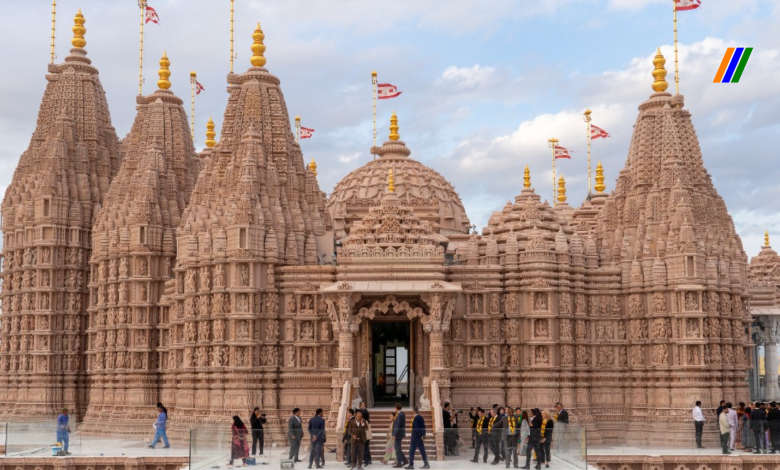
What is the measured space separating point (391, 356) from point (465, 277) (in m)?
5.21

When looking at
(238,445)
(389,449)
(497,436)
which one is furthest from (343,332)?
(238,445)

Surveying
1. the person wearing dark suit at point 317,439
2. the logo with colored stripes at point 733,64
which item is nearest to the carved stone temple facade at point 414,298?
the logo with colored stripes at point 733,64

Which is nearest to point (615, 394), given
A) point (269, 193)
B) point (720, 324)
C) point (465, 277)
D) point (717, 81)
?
point (720, 324)

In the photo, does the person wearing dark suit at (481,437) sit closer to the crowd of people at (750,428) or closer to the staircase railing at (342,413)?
the staircase railing at (342,413)

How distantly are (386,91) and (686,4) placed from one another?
1445cm

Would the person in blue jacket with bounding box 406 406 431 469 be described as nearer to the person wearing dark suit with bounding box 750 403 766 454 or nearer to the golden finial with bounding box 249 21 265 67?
the person wearing dark suit with bounding box 750 403 766 454

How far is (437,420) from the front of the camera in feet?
107

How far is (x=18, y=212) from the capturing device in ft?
158

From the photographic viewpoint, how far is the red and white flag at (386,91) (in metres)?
48.6

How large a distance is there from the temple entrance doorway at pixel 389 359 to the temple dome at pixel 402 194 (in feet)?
21.3

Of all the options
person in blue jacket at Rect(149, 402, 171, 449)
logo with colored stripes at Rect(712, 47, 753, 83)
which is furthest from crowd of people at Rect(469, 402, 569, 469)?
logo with colored stripes at Rect(712, 47, 753, 83)

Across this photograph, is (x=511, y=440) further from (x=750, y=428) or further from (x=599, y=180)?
(x=599, y=180)

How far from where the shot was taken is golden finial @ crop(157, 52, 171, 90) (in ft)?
162

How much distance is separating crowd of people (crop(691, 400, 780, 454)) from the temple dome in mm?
16412
